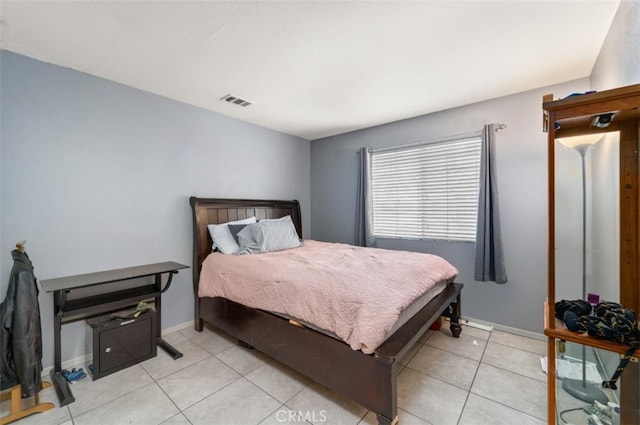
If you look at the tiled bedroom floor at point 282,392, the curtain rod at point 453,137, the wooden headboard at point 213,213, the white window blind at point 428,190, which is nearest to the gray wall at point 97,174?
the wooden headboard at point 213,213

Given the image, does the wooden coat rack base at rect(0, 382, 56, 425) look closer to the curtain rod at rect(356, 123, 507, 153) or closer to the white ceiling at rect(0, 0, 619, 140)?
the white ceiling at rect(0, 0, 619, 140)

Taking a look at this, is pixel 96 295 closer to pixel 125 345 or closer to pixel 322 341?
pixel 125 345

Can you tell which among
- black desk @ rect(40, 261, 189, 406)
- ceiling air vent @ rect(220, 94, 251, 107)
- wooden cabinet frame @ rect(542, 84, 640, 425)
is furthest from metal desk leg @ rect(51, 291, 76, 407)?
wooden cabinet frame @ rect(542, 84, 640, 425)

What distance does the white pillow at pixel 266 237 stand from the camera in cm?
298

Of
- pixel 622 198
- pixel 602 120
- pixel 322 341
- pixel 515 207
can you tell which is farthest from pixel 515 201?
pixel 322 341

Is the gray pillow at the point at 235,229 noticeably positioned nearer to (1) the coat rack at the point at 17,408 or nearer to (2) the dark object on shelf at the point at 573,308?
(1) the coat rack at the point at 17,408

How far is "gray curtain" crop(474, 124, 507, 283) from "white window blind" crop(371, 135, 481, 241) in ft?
0.47

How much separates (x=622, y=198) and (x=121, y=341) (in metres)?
3.41

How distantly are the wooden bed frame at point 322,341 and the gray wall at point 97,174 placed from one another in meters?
0.19

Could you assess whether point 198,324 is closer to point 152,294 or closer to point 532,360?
point 152,294

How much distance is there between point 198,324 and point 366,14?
309 centimetres

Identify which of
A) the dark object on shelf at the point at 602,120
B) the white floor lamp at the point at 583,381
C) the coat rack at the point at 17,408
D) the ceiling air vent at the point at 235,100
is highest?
the ceiling air vent at the point at 235,100

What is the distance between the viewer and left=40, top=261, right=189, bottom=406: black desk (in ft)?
6.39

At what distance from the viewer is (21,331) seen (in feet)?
5.24
